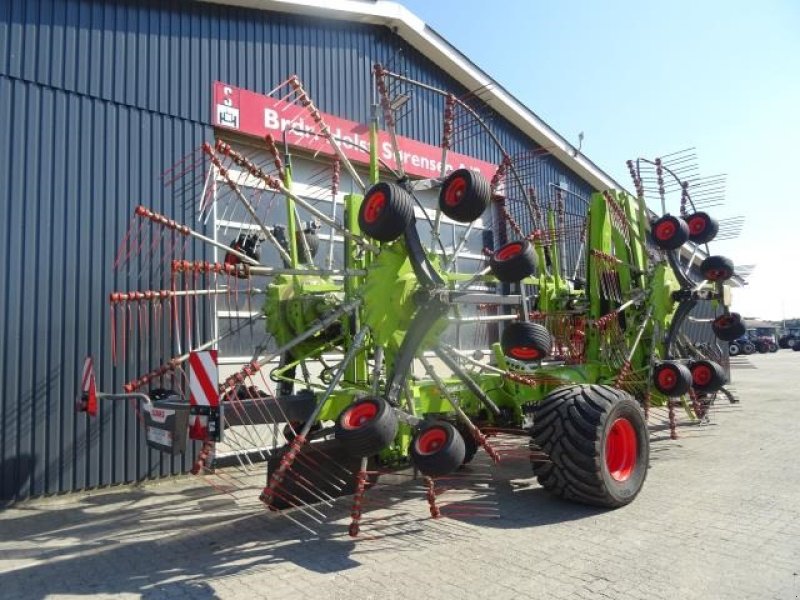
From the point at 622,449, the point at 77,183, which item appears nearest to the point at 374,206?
the point at 622,449

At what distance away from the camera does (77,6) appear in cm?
702

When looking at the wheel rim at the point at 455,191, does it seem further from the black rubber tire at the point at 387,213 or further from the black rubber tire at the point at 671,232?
the black rubber tire at the point at 671,232

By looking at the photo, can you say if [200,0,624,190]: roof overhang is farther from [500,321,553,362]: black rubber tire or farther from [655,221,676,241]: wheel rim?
[500,321,553,362]: black rubber tire

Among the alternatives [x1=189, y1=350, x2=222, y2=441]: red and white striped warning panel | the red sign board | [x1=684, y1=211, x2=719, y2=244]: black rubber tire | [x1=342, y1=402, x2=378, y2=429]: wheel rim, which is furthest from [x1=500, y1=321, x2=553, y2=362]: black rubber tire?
[x1=684, y1=211, x2=719, y2=244]: black rubber tire

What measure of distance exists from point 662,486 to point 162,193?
639cm

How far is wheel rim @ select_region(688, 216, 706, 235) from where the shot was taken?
347 inches

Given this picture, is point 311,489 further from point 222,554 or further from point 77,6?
point 77,6

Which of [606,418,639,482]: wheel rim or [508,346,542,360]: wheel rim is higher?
[508,346,542,360]: wheel rim

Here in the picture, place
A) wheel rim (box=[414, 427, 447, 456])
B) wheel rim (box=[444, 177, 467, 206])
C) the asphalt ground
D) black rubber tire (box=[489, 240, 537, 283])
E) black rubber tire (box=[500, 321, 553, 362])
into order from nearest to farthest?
the asphalt ground → wheel rim (box=[414, 427, 447, 456]) → wheel rim (box=[444, 177, 467, 206]) → black rubber tire (box=[489, 240, 537, 283]) → black rubber tire (box=[500, 321, 553, 362])

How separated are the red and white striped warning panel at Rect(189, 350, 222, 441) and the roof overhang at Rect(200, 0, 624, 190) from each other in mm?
4889

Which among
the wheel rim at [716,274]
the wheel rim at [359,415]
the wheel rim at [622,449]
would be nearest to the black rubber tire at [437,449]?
the wheel rim at [359,415]

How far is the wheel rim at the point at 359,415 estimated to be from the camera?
444 cm

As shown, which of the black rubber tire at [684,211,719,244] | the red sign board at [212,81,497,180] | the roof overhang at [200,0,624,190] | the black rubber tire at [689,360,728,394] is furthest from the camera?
the roof overhang at [200,0,624,190]

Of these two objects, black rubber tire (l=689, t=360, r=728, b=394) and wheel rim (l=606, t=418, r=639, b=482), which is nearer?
wheel rim (l=606, t=418, r=639, b=482)
